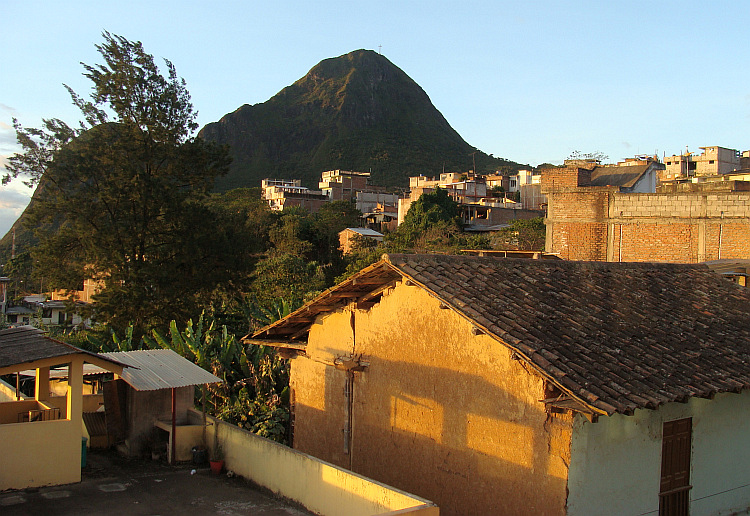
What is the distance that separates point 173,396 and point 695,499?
25.7ft

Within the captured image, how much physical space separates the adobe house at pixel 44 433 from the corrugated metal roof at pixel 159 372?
0.52 meters

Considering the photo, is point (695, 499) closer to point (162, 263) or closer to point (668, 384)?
point (668, 384)

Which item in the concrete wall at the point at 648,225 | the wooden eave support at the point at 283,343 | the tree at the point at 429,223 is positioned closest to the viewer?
the wooden eave support at the point at 283,343

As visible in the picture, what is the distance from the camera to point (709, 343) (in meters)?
8.78

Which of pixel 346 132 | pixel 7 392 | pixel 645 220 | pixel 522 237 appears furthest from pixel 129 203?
pixel 346 132

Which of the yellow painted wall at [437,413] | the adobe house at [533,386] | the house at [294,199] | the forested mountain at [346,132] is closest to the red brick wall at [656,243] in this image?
the adobe house at [533,386]

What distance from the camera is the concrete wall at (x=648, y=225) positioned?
1942 centimetres

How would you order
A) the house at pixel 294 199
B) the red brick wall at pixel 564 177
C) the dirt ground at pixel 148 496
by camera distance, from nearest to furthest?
the dirt ground at pixel 148 496
the red brick wall at pixel 564 177
the house at pixel 294 199

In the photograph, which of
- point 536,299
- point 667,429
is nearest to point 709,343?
point 667,429

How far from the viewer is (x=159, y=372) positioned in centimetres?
1107

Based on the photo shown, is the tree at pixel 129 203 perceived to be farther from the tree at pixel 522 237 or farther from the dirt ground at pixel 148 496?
the tree at pixel 522 237

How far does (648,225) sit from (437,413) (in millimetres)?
14964

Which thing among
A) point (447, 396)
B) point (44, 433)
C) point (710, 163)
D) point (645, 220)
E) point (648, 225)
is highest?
point (710, 163)

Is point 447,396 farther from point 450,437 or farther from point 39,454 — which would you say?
point 39,454
